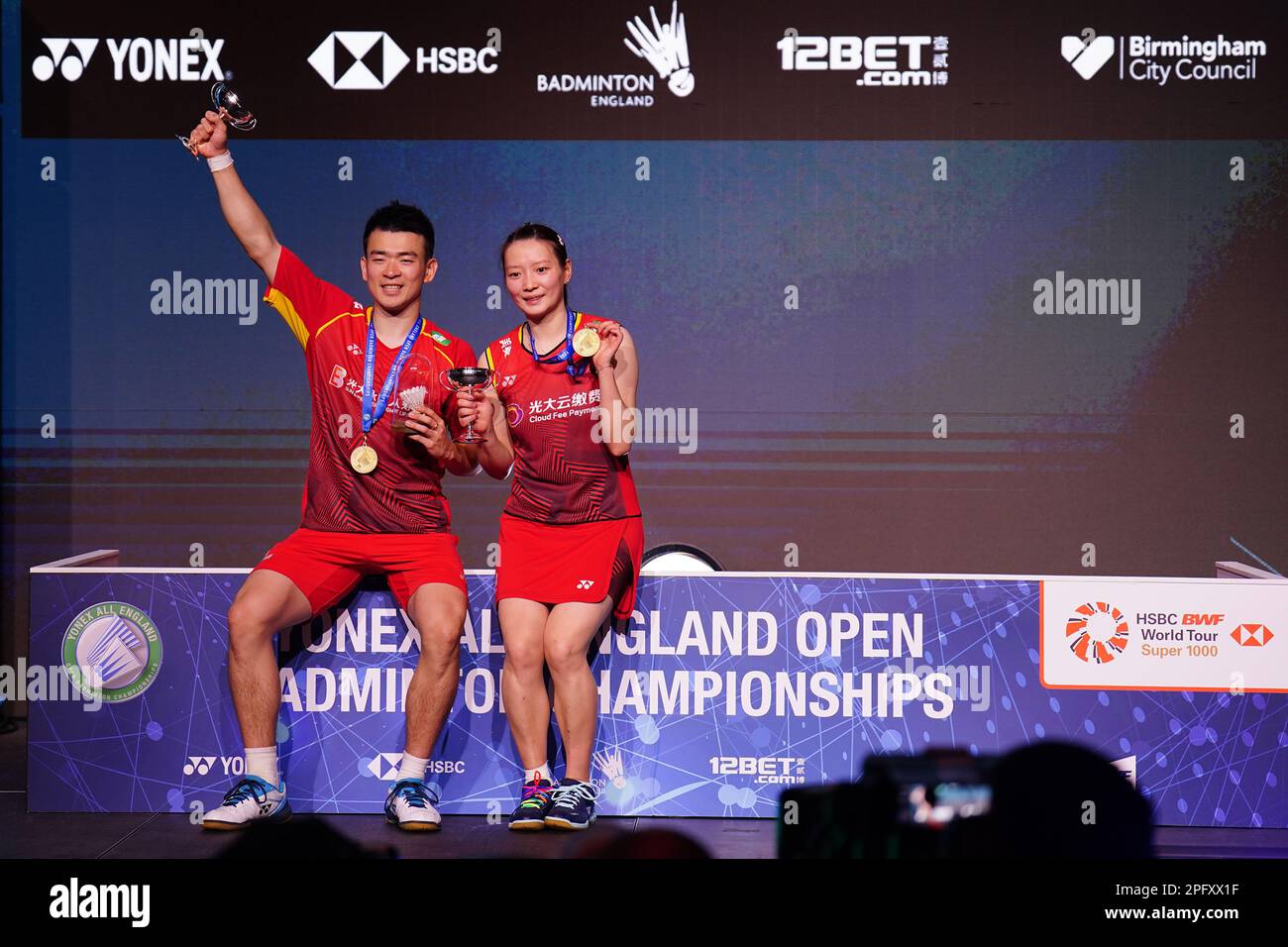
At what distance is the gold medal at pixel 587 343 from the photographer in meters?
3.50

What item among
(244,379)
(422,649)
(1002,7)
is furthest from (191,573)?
(1002,7)

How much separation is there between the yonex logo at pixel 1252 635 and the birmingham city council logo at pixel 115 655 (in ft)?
9.94

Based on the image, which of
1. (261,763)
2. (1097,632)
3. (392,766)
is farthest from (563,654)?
(1097,632)

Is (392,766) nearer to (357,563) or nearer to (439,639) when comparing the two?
(439,639)

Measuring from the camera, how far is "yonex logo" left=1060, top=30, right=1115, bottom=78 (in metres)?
5.53

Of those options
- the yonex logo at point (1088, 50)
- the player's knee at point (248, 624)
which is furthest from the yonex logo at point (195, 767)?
the yonex logo at point (1088, 50)

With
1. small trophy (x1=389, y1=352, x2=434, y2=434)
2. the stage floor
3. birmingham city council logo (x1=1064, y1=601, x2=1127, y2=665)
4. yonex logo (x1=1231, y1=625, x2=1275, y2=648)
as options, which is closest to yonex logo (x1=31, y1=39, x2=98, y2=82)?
small trophy (x1=389, y1=352, x2=434, y2=434)

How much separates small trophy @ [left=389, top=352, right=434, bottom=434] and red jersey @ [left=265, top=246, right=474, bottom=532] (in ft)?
0.05

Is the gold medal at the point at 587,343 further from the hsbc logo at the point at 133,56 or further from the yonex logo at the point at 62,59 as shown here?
the yonex logo at the point at 62,59

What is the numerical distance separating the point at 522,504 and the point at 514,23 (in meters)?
2.75

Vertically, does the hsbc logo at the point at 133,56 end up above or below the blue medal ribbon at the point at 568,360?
above

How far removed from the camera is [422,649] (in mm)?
3521
